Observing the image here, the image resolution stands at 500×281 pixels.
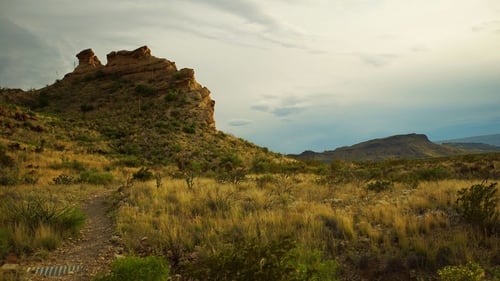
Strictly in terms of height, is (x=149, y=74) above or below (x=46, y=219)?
above

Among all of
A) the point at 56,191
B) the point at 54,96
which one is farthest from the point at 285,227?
the point at 54,96

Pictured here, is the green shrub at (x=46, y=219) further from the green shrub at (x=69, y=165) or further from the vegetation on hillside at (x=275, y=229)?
the green shrub at (x=69, y=165)

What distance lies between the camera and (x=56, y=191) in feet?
48.0

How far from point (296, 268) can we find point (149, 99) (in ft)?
149

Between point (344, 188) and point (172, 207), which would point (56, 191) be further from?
point (344, 188)

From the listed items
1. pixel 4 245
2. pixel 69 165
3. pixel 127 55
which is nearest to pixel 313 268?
pixel 4 245

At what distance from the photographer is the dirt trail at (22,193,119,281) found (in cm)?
642

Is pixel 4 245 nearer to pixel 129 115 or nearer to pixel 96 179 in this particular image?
pixel 96 179

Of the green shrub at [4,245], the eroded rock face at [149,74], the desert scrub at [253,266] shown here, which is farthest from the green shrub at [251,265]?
the eroded rock face at [149,74]

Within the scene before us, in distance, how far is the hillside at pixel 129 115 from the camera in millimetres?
34031

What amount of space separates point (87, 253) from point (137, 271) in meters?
2.74

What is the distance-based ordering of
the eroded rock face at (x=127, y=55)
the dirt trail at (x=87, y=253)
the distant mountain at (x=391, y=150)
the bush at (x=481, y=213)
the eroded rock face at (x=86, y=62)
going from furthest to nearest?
the distant mountain at (x=391, y=150)
the eroded rock face at (x=86, y=62)
the eroded rock face at (x=127, y=55)
the bush at (x=481, y=213)
the dirt trail at (x=87, y=253)

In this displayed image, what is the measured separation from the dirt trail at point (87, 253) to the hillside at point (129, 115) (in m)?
20.4

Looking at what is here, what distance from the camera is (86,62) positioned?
59.9 meters
